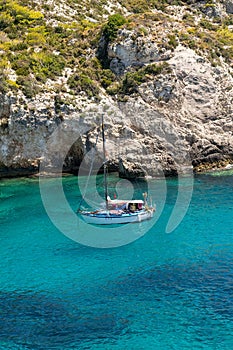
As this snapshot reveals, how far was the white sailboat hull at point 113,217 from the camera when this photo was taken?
36.6 m

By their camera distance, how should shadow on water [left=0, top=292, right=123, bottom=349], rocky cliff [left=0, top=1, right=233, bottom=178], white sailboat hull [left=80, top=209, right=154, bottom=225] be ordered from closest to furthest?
shadow on water [left=0, top=292, right=123, bottom=349] → white sailboat hull [left=80, top=209, right=154, bottom=225] → rocky cliff [left=0, top=1, right=233, bottom=178]

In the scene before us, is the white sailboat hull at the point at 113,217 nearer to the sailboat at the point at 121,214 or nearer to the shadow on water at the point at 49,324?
the sailboat at the point at 121,214

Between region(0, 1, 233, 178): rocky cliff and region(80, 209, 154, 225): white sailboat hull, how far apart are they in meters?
15.2

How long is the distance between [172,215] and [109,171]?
18855mm

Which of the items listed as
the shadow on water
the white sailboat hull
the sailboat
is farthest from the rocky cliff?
the shadow on water

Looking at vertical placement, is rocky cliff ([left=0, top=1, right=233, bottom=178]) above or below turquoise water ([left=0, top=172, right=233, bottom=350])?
above

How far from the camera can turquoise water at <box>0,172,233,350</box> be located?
19.5 meters

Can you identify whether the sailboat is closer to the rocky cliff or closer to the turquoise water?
the turquoise water

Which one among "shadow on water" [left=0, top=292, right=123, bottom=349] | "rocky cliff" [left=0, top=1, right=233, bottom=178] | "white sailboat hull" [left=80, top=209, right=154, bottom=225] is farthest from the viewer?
"rocky cliff" [left=0, top=1, right=233, bottom=178]

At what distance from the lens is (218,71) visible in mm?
60531

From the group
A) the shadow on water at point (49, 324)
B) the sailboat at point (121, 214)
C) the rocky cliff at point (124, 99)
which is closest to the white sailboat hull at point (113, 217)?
the sailboat at point (121, 214)

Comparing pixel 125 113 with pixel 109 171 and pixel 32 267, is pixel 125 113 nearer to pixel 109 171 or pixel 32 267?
pixel 109 171

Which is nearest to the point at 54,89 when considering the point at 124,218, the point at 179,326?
the point at 124,218

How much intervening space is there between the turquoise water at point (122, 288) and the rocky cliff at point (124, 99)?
17.7 metres
